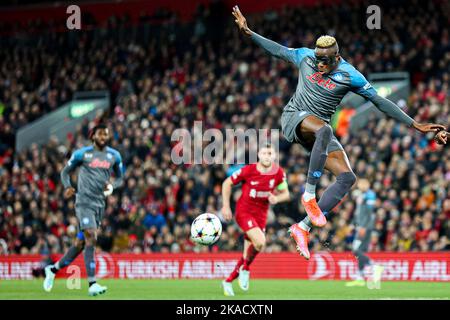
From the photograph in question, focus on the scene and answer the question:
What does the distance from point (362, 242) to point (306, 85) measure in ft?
23.7

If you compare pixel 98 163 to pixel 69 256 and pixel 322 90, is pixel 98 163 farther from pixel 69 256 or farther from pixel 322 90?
pixel 322 90

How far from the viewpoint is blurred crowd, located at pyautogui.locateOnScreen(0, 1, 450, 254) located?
2048 cm

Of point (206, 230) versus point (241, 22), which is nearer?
point (241, 22)

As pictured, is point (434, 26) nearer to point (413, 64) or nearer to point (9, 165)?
point (413, 64)

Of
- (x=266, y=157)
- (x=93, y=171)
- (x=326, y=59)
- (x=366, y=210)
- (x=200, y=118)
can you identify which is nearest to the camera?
(x=326, y=59)

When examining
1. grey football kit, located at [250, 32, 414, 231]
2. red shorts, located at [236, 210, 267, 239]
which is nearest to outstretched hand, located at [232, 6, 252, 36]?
grey football kit, located at [250, 32, 414, 231]

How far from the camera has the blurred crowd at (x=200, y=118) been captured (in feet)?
67.2

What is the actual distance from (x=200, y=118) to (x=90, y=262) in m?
11.8

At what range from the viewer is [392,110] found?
10.6 m

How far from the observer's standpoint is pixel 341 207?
813 inches

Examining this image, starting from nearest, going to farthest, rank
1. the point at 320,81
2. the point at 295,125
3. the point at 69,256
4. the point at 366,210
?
1. the point at 295,125
2. the point at 320,81
3. the point at 69,256
4. the point at 366,210

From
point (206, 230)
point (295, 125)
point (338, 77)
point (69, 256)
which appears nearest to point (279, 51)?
point (338, 77)

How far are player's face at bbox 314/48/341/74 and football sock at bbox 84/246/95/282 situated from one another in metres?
5.30

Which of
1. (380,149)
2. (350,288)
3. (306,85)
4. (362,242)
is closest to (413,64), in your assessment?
(380,149)
